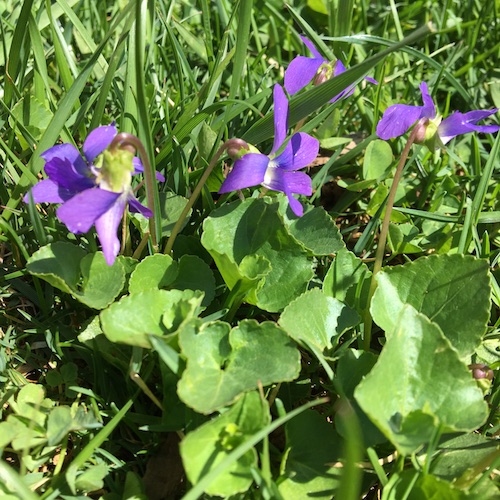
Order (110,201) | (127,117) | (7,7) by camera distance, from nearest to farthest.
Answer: (110,201) → (127,117) → (7,7)

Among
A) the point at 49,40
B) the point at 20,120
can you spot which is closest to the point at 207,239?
the point at 20,120

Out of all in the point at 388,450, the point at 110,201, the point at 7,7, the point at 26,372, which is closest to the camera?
the point at 110,201

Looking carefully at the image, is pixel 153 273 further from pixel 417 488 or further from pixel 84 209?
pixel 417 488

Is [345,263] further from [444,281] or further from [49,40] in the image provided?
[49,40]

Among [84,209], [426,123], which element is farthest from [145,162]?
[426,123]

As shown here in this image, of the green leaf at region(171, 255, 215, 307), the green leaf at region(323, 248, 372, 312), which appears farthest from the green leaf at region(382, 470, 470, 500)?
the green leaf at region(171, 255, 215, 307)

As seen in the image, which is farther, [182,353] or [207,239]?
[207,239]
